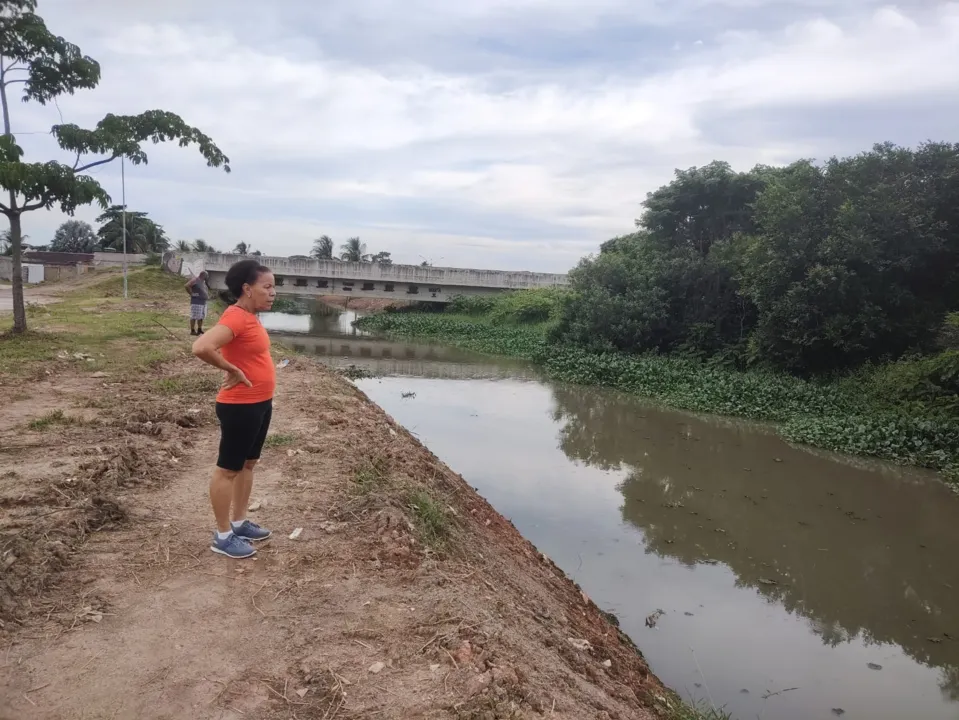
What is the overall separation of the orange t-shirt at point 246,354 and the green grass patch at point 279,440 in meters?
2.57

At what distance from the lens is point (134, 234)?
137 feet

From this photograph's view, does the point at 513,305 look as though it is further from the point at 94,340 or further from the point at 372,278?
the point at 94,340

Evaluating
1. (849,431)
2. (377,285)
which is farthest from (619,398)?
(377,285)

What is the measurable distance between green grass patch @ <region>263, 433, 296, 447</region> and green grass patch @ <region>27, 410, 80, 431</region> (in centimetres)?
176

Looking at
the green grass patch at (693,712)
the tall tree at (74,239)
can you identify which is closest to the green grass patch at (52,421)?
the green grass patch at (693,712)

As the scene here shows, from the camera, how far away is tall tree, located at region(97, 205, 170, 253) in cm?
4166

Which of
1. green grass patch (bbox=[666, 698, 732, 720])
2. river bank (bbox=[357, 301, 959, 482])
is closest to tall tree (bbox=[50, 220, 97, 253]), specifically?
river bank (bbox=[357, 301, 959, 482])

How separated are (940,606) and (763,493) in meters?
2.75

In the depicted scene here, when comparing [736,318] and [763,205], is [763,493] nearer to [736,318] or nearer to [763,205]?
[763,205]

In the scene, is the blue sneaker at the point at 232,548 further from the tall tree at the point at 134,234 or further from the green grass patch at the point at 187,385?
the tall tree at the point at 134,234

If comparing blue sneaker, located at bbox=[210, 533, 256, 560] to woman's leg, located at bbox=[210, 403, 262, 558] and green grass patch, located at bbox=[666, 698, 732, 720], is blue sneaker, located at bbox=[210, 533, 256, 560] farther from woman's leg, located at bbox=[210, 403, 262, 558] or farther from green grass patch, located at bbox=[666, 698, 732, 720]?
green grass patch, located at bbox=[666, 698, 732, 720]

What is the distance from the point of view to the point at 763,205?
51.1 ft

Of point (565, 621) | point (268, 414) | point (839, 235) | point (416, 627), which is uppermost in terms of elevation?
point (839, 235)

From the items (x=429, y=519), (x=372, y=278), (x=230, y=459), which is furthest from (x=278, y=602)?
(x=372, y=278)
